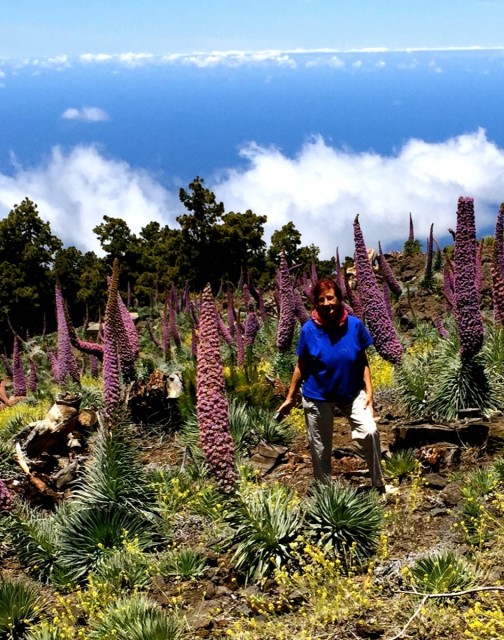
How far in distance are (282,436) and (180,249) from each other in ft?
109

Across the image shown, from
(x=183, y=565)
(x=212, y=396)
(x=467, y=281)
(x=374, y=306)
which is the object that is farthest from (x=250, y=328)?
(x=212, y=396)

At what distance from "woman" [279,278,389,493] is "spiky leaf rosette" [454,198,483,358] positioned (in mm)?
2342

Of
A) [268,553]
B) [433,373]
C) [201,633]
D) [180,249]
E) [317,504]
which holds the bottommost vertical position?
[201,633]

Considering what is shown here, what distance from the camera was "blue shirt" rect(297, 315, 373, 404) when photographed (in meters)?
Answer: 5.69

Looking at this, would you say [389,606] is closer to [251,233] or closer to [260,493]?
[260,493]

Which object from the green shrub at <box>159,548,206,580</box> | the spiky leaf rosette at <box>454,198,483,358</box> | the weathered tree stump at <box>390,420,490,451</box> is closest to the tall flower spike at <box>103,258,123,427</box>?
the green shrub at <box>159,548,206,580</box>

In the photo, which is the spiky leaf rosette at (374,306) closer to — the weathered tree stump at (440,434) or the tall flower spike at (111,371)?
the weathered tree stump at (440,434)

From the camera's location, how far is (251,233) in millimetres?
41938

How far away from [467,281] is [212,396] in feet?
13.4

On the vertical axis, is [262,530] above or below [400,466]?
below

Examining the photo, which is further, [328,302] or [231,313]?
[231,313]

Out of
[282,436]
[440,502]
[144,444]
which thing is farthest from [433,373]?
[144,444]

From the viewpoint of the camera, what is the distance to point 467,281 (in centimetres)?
761

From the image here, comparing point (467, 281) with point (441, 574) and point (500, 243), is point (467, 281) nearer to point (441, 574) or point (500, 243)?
point (500, 243)
